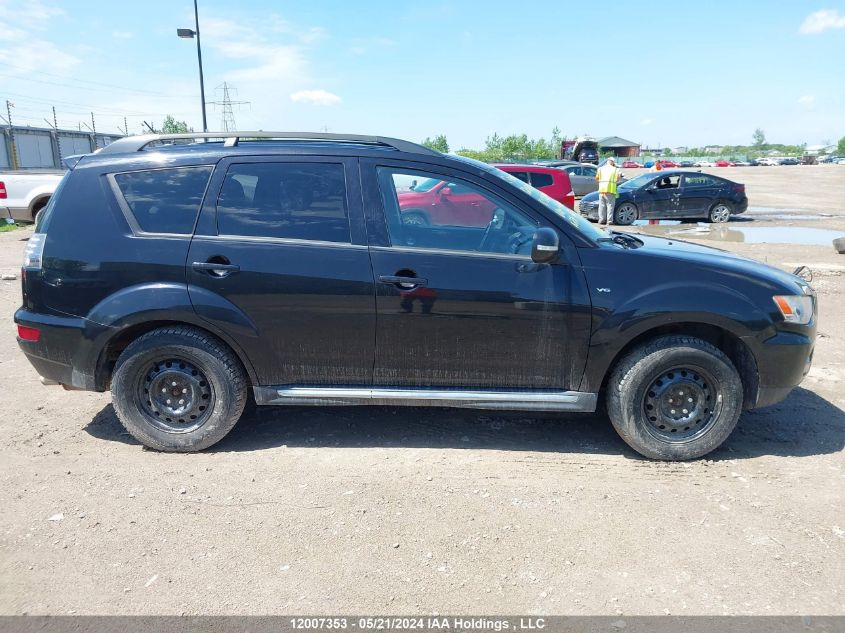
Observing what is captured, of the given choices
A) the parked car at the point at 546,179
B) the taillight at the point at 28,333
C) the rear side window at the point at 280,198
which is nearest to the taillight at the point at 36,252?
the taillight at the point at 28,333

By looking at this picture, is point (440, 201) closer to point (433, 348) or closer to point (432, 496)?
point (433, 348)

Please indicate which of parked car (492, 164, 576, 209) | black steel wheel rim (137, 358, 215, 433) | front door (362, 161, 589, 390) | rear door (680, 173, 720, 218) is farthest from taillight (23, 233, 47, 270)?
rear door (680, 173, 720, 218)

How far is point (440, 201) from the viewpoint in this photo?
412cm

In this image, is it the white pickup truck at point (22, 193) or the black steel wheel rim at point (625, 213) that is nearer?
the white pickup truck at point (22, 193)

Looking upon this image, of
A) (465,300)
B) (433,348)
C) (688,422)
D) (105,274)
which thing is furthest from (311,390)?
(688,422)

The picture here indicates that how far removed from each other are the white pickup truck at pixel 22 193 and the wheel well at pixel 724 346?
13.9m

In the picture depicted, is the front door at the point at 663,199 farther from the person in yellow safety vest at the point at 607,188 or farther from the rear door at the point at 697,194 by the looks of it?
the person in yellow safety vest at the point at 607,188

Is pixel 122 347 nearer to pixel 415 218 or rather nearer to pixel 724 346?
pixel 415 218

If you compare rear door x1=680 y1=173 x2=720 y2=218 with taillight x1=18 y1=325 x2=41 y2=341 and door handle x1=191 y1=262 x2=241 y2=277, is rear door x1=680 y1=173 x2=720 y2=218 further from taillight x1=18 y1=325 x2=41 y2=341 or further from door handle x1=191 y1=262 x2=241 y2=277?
taillight x1=18 y1=325 x2=41 y2=341

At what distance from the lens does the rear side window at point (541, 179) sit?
45.8 ft

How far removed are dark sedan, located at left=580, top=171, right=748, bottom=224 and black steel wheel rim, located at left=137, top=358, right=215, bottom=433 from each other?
15927 millimetres

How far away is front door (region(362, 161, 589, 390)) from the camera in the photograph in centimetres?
385

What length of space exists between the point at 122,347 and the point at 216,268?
0.88 m

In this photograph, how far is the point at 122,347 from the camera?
13.6 ft
